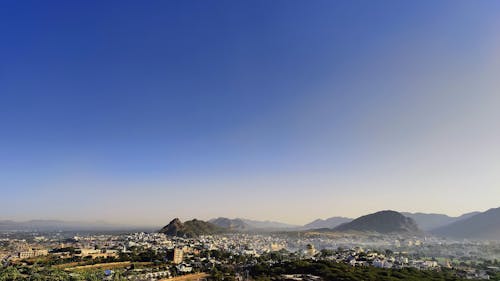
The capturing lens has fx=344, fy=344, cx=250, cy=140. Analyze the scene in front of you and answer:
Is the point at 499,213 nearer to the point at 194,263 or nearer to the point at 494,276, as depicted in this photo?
the point at 494,276

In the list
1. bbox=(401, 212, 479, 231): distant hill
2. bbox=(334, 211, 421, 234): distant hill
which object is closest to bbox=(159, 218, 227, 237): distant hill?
bbox=(334, 211, 421, 234): distant hill

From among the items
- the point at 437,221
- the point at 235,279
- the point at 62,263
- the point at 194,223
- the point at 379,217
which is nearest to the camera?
the point at 235,279

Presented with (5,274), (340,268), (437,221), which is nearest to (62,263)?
(5,274)

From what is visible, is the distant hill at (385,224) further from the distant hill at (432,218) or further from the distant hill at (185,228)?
the distant hill at (432,218)

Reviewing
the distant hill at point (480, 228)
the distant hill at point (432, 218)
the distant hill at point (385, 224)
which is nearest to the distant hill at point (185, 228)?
the distant hill at point (385, 224)

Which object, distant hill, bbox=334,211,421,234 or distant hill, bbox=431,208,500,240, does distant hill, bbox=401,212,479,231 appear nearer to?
distant hill, bbox=431,208,500,240
